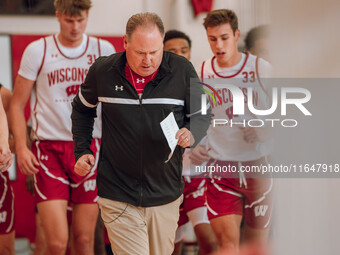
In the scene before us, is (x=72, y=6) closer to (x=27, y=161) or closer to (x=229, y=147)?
(x=27, y=161)

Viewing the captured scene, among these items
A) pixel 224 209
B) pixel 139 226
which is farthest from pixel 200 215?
pixel 139 226

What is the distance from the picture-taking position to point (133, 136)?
118 inches

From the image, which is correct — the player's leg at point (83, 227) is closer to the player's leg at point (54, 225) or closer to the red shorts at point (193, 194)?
the player's leg at point (54, 225)

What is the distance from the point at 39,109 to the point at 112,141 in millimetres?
1276

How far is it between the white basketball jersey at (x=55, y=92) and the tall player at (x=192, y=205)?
39.8 inches

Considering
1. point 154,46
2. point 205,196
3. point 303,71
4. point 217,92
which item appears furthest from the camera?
point 205,196

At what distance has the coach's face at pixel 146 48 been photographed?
2941mm

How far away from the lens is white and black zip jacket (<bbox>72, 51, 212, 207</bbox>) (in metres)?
2.99

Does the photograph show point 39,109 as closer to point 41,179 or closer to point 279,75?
point 41,179

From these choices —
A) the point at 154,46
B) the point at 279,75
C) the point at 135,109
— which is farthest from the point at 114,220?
the point at 279,75

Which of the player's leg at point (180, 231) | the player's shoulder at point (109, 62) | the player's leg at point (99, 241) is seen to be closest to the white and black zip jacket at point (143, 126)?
the player's shoulder at point (109, 62)

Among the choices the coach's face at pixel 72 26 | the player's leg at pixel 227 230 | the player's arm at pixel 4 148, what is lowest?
the player's leg at pixel 227 230

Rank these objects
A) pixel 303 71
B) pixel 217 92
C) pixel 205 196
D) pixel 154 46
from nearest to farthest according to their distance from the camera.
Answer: pixel 303 71
pixel 154 46
pixel 217 92
pixel 205 196

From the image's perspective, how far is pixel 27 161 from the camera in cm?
392
